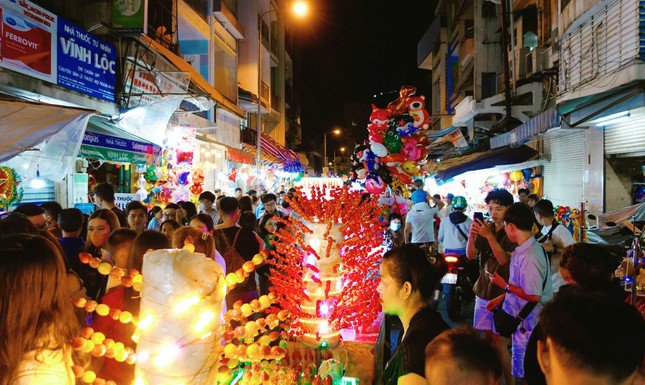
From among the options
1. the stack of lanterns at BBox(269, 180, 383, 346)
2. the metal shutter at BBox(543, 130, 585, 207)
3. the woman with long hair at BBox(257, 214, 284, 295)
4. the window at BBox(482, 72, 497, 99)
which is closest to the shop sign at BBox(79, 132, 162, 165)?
the woman with long hair at BBox(257, 214, 284, 295)

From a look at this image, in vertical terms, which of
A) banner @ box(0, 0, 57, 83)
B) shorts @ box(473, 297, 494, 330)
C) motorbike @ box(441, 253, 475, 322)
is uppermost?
banner @ box(0, 0, 57, 83)

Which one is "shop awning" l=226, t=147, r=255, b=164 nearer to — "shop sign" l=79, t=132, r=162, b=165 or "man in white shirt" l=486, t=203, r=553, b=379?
"shop sign" l=79, t=132, r=162, b=165

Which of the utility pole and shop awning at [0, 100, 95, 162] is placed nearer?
shop awning at [0, 100, 95, 162]

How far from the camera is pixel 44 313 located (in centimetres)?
201

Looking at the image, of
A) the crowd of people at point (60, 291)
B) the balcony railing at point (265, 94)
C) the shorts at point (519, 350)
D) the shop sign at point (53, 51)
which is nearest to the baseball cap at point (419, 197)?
the crowd of people at point (60, 291)

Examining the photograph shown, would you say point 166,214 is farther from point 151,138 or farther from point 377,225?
point 377,225

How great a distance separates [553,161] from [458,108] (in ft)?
28.8

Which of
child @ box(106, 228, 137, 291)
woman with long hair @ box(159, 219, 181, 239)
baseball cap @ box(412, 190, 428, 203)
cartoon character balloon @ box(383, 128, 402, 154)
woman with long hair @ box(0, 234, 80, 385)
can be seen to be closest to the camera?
woman with long hair @ box(0, 234, 80, 385)

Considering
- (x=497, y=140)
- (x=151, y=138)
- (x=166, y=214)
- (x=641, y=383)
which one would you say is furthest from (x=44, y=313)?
(x=497, y=140)

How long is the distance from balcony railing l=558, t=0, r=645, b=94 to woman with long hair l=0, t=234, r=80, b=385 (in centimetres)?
971

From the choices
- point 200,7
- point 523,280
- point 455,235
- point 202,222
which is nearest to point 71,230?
point 202,222

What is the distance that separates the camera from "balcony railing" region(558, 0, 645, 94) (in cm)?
838

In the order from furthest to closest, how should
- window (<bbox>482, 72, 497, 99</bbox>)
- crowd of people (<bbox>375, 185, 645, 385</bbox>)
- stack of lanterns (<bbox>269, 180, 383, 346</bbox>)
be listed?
window (<bbox>482, 72, 497, 99</bbox>) → stack of lanterns (<bbox>269, 180, 383, 346</bbox>) → crowd of people (<bbox>375, 185, 645, 385</bbox>)

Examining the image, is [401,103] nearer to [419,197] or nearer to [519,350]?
[419,197]
